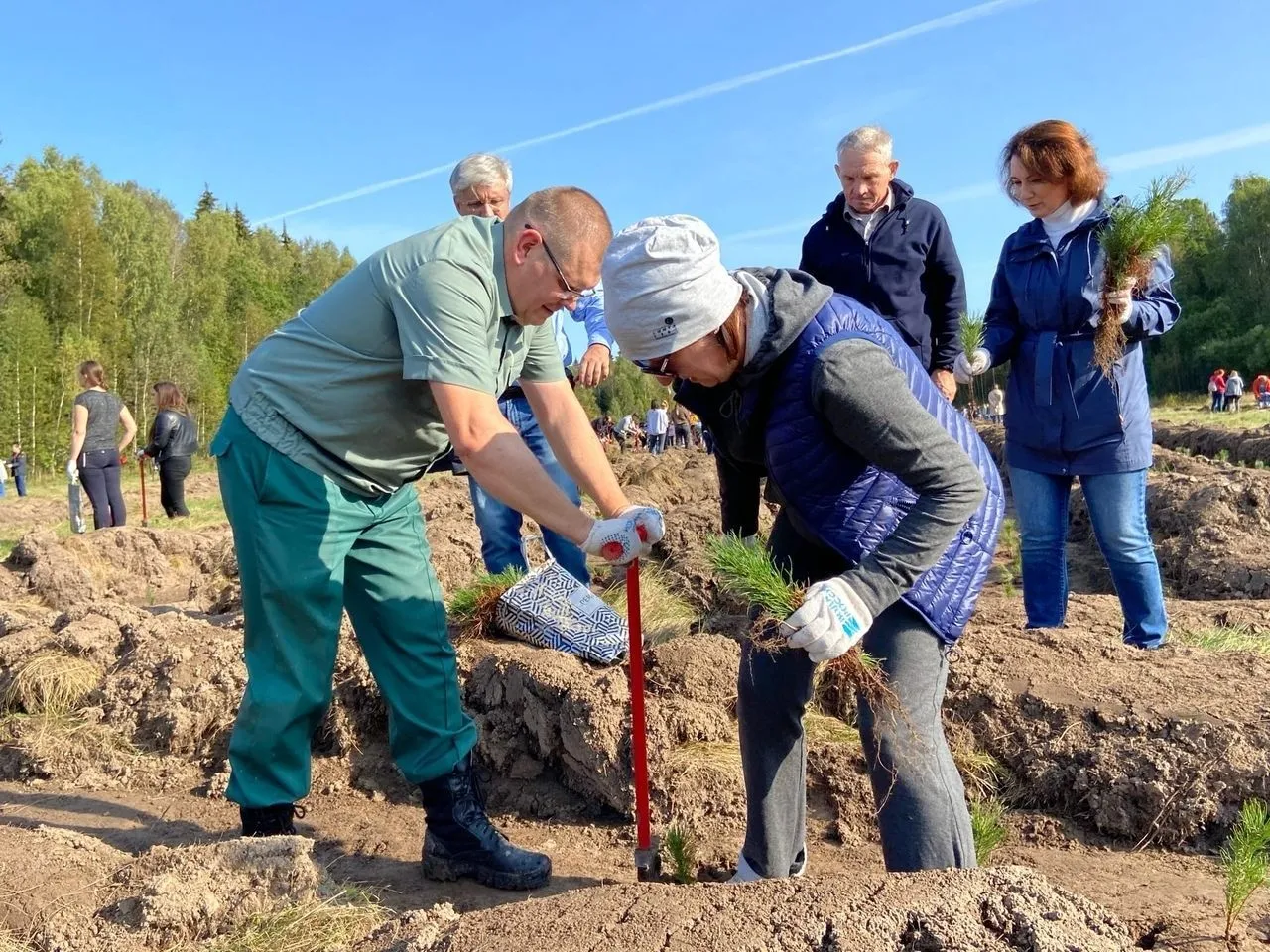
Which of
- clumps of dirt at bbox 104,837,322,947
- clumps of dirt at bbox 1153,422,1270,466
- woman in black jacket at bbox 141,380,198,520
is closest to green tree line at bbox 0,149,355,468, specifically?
woman in black jacket at bbox 141,380,198,520

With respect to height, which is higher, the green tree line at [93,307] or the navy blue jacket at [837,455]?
the green tree line at [93,307]

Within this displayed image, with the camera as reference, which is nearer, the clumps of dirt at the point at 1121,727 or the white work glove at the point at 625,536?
the white work glove at the point at 625,536

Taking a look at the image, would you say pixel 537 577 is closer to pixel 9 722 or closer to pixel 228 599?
pixel 9 722

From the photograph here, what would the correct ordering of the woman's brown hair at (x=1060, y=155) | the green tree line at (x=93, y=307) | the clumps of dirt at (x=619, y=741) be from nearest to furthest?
the clumps of dirt at (x=619, y=741) → the woman's brown hair at (x=1060, y=155) → the green tree line at (x=93, y=307)

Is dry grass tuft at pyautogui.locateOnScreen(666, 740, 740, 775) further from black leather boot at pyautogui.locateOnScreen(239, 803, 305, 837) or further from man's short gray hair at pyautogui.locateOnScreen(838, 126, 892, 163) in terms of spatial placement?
man's short gray hair at pyautogui.locateOnScreen(838, 126, 892, 163)

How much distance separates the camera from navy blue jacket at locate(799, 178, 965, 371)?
13.5ft

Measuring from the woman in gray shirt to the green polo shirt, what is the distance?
26.2 feet

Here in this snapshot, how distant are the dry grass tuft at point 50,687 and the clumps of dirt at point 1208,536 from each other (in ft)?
20.4

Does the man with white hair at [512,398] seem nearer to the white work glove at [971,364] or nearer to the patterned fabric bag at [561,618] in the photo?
the patterned fabric bag at [561,618]

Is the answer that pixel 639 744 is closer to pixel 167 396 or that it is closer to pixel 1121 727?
pixel 1121 727

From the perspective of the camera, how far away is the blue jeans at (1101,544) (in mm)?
3766

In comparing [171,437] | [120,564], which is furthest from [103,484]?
[120,564]

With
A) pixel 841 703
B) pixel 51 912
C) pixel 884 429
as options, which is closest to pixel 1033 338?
pixel 841 703

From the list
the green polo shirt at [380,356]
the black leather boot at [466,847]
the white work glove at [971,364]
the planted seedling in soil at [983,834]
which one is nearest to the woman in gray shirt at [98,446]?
the green polo shirt at [380,356]
